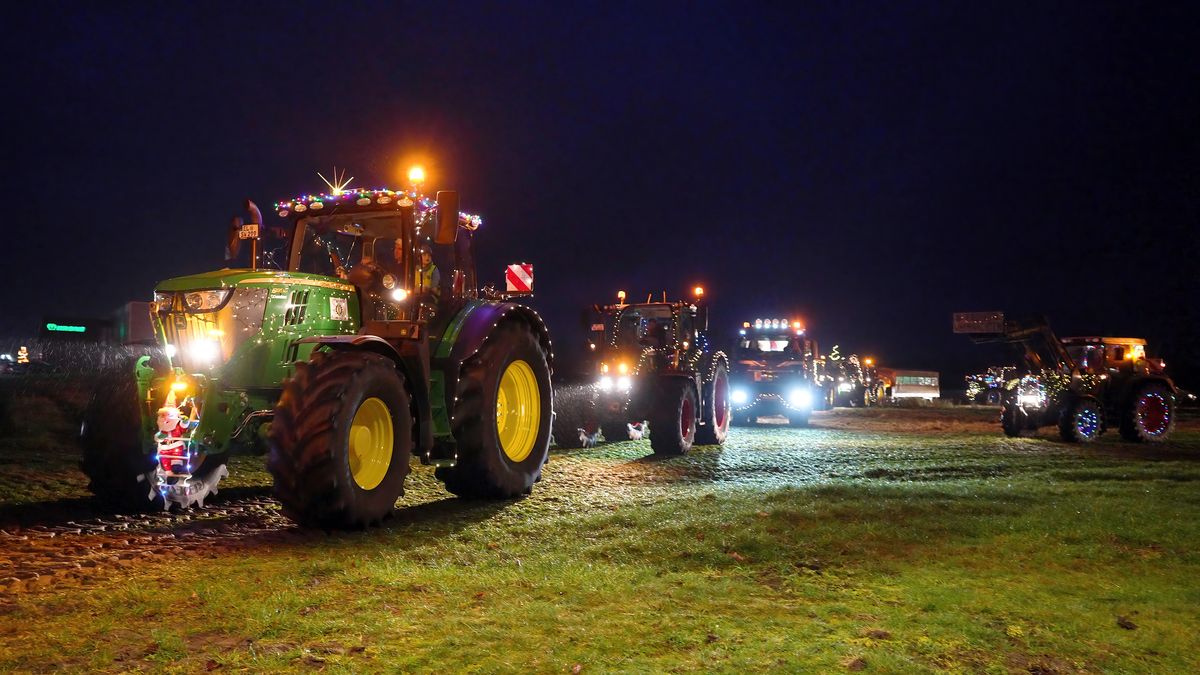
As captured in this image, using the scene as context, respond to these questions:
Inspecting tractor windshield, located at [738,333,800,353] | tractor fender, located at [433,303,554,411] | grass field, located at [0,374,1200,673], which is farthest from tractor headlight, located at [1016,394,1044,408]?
tractor fender, located at [433,303,554,411]

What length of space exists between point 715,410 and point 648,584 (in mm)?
10550

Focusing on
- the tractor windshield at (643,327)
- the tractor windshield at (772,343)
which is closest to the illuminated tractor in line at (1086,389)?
the tractor windshield at (772,343)

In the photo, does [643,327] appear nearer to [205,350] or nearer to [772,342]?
[772,342]

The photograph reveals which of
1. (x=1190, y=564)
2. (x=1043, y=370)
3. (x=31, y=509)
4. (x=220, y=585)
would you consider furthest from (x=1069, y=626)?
(x=1043, y=370)

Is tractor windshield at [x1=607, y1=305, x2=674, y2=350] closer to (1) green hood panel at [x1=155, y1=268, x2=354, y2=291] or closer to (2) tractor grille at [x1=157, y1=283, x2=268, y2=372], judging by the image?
(1) green hood panel at [x1=155, y1=268, x2=354, y2=291]

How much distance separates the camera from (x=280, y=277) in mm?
7262

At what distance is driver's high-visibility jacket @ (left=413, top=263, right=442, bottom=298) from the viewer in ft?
27.0

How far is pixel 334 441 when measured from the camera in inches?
241

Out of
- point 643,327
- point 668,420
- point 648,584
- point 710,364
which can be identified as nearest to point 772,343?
point 643,327

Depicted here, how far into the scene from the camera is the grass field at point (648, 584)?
3906 millimetres

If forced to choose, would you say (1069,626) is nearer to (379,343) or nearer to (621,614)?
(621,614)

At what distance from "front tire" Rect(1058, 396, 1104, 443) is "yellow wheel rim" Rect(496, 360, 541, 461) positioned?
12.2 meters

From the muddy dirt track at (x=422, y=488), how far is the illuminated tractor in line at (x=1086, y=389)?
0.86 m

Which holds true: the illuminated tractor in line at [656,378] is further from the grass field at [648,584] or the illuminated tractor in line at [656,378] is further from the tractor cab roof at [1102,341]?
the tractor cab roof at [1102,341]
